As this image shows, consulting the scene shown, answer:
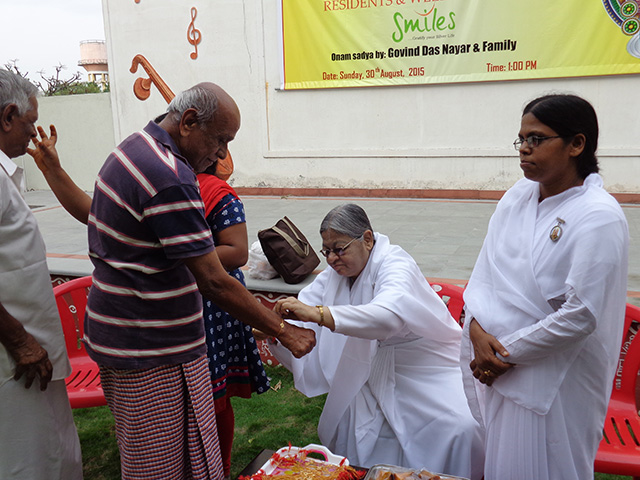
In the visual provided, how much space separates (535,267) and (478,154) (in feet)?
24.8

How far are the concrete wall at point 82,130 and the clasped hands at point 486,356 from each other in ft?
37.6

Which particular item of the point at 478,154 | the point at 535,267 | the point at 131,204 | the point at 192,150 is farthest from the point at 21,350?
the point at 478,154

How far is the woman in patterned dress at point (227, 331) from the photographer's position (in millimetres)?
2316

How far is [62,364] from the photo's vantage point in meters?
2.07

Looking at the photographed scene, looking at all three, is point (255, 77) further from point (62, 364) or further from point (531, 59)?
point (62, 364)

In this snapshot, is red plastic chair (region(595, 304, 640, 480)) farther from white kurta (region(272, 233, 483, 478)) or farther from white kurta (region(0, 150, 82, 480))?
white kurta (region(0, 150, 82, 480))

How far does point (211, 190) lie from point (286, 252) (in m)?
1.54

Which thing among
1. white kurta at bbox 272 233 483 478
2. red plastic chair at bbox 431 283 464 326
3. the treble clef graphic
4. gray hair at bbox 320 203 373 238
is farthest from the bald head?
the treble clef graphic

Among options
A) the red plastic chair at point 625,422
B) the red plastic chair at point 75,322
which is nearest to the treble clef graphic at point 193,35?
the red plastic chair at point 75,322

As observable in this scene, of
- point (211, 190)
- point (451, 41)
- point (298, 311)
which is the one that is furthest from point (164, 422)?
point (451, 41)

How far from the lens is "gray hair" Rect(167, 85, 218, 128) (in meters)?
1.76

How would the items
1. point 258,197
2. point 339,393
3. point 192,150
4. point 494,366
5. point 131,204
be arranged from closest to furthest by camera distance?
point 131,204, point 192,150, point 494,366, point 339,393, point 258,197

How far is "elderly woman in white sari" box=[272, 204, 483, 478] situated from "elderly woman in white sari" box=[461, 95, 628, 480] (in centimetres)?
32

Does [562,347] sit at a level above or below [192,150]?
below
